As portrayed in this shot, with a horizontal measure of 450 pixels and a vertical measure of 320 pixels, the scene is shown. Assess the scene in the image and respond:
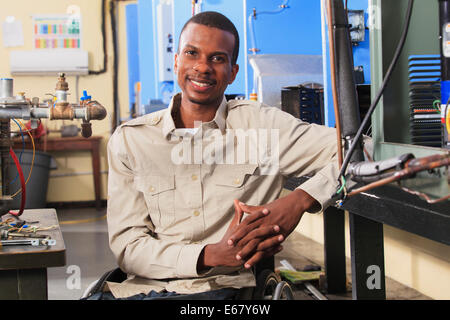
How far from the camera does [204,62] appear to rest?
1.52 metres

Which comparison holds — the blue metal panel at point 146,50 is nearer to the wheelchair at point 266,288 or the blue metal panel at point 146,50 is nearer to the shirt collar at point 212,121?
the shirt collar at point 212,121

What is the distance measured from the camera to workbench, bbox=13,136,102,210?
5.84m

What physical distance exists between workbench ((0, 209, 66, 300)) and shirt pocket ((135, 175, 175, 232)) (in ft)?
0.87

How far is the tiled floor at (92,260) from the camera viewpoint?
9.78 feet

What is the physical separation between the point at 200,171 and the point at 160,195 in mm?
120

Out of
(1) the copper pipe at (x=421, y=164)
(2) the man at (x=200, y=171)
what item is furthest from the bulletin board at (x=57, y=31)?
(1) the copper pipe at (x=421, y=164)

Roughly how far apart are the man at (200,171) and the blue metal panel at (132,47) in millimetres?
5014

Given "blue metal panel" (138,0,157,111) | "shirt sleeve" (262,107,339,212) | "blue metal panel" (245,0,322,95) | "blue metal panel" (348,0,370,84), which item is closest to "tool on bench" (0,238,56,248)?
"shirt sleeve" (262,107,339,212)

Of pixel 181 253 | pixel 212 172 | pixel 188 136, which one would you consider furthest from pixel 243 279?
pixel 188 136

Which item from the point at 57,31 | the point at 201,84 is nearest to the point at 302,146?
the point at 201,84

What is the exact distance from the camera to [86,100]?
4.88ft

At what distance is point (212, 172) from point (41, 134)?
175 inches

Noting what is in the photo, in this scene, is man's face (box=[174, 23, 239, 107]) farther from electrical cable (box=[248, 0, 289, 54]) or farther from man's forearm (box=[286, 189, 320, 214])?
electrical cable (box=[248, 0, 289, 54])
